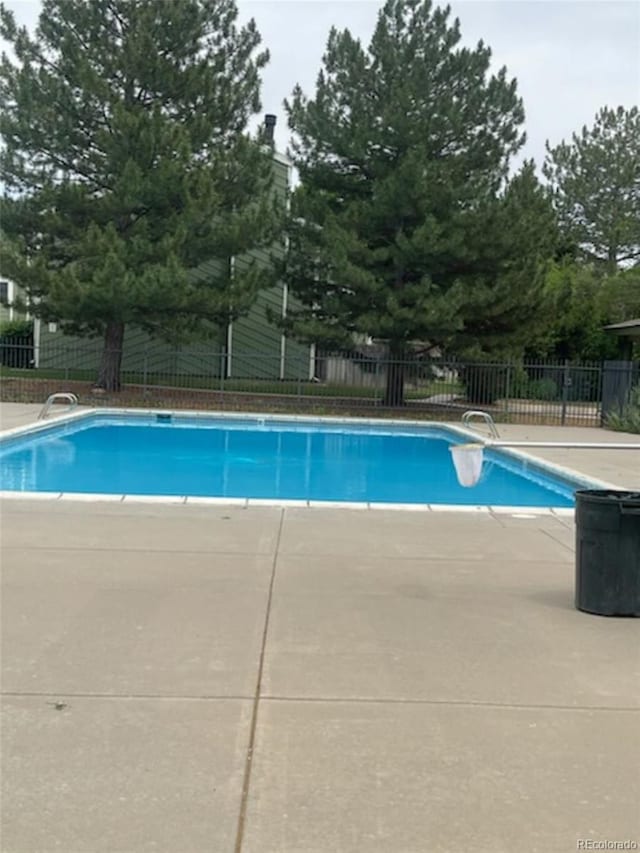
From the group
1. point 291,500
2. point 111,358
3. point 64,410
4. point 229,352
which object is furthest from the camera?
point 229,352

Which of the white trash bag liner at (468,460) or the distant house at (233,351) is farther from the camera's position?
the distant house at (233,351)

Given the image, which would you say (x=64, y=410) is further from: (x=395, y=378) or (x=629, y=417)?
(x=629, y=417)

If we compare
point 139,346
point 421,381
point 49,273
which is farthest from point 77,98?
point 421,381

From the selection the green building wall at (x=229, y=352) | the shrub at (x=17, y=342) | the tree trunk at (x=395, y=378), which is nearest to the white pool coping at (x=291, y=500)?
the tree trunk at (x=395, y=378)

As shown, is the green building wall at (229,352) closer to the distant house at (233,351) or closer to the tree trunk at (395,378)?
the distant house at (233,351)

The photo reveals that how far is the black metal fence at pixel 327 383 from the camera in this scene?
2512 centimetres

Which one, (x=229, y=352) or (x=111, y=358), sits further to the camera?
(x=229, y=352)

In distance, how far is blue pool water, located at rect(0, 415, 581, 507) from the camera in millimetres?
12219

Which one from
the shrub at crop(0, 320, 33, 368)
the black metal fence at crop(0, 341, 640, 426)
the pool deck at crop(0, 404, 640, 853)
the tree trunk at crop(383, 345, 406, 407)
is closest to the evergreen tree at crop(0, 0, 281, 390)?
the black metal fence at crop(0, 341, 640, 426)

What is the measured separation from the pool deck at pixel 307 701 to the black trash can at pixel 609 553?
0.49 ft

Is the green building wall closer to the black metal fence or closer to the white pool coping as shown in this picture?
the black metal fence

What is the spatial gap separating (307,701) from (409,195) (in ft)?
65.3

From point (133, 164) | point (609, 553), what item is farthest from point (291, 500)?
point (133, 164)

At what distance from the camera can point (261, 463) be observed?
1588cm
